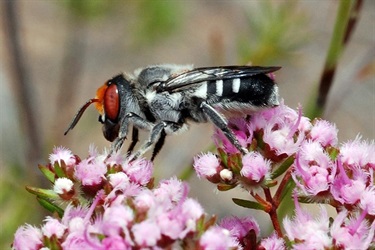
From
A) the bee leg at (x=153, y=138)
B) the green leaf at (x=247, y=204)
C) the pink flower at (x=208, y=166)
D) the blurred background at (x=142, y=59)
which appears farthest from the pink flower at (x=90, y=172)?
the blurred background at (x=142, y=59)

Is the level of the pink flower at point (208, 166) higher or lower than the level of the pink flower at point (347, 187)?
lower

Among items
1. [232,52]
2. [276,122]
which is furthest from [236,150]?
[232,52]

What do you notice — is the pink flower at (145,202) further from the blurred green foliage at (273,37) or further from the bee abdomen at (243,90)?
the blurred green foliage at (273,37)

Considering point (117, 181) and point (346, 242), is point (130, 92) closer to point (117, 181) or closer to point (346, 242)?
point (117, 181)

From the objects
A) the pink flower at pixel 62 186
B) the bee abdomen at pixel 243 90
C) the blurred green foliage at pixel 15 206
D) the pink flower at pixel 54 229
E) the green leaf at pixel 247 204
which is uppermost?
the bee abdomen at pixel 243 90

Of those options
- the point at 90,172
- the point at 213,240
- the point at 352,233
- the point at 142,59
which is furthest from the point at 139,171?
the point at 142,59

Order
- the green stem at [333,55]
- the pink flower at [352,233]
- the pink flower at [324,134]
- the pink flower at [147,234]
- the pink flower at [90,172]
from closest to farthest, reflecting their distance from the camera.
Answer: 1. the pink flower at [147,234]
2. the pink flower at [352,233]
3. the pink flower at [90,172]
4. the pink flower at [324,134]
5. the green stem at [333,55]

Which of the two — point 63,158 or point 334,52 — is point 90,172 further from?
point 334,52
